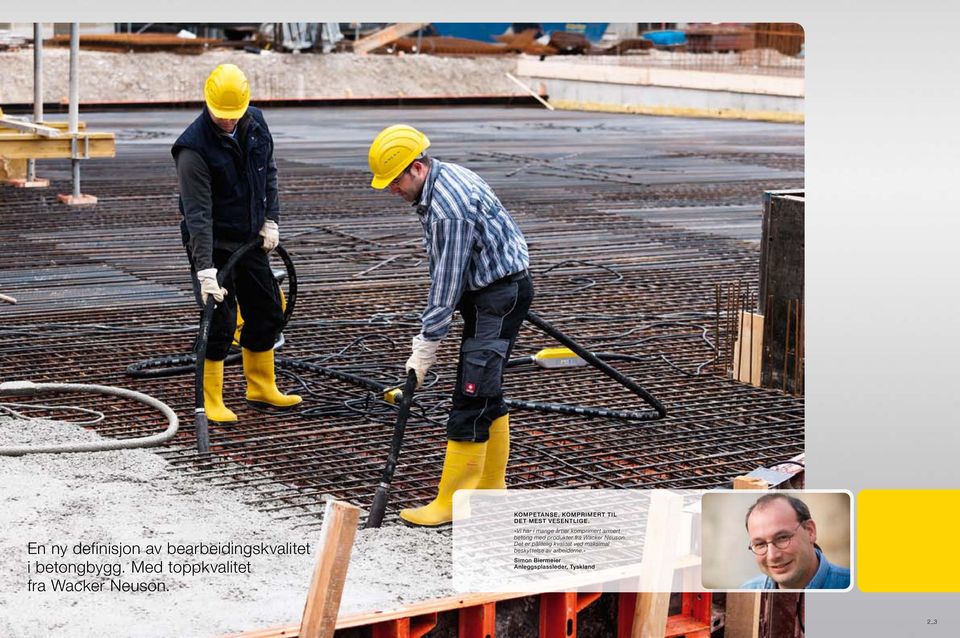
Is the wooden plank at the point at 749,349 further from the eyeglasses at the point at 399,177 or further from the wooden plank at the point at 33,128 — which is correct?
the wooden plank at the point at 33,128

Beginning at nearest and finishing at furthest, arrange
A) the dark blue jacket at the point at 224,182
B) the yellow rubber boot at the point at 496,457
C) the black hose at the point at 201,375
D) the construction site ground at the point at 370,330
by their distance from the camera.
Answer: the yellow rubber boot at the point at 496,457 < the construction site ground at the point at 370,330 < the black hose at the point at 201,375 < the dark blue jacket at the point at 224,182

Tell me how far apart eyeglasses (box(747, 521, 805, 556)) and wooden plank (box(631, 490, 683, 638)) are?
47 centimetres

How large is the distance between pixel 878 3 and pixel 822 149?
500 millimetres

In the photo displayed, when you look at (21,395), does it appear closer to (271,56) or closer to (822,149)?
(822,149)

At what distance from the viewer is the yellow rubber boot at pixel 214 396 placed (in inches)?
296

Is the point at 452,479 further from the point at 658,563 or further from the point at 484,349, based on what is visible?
the point at 658,563

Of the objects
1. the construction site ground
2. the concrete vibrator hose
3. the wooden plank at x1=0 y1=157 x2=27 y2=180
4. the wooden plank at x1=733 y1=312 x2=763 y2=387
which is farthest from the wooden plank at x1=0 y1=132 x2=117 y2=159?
the wooden plank at x1=733 y1=312 x2=763 y2=387

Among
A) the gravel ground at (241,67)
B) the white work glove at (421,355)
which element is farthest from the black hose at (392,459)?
the gravel ground at (241,67)

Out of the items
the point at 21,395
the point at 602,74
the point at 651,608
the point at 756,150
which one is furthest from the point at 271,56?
the point at 651,608

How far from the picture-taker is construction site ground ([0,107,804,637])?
260 inches

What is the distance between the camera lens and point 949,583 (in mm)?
5141

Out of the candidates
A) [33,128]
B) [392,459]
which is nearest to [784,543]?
[392,459]

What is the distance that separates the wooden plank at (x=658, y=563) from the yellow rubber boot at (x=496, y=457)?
0.85 meters

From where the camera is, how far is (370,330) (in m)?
9.77
